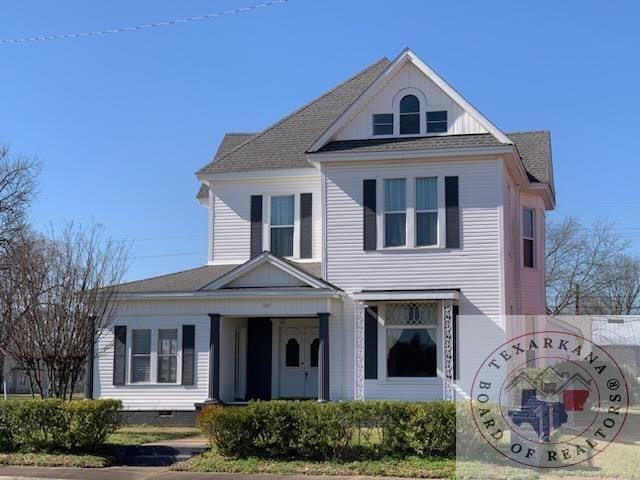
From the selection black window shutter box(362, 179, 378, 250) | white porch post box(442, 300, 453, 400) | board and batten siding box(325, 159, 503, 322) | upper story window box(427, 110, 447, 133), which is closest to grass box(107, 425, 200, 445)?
board and batten siding box(325, 159, 503, 322)

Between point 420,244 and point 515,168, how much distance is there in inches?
144

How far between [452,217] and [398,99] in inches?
146

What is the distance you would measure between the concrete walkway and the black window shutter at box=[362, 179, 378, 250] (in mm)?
8706

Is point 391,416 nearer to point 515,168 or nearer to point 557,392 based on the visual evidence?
point 557,392

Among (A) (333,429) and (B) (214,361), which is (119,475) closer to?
(A) (333,429)

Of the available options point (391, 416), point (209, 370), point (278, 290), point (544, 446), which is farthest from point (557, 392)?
point (209, 370)

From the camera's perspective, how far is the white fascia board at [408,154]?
2102cm

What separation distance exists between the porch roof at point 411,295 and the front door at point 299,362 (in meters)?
3.03

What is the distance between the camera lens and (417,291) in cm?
2123

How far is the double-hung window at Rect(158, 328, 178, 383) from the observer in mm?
22844

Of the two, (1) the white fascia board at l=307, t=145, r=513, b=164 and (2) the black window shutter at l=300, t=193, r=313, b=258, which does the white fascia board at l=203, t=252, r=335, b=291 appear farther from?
(1) the white fascia board at l=307, t=145, r=513, b=164

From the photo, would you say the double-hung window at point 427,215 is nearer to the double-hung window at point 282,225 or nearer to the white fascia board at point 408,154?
the white fascia board at point 408,154

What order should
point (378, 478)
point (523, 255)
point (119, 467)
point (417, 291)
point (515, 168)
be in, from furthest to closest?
1. point (523, 255)
2. point (515, 168)
3. point (417, 291)
4. point (119, 467)
5. point (378, 478)

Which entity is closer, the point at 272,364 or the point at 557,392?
the point at 557,392
